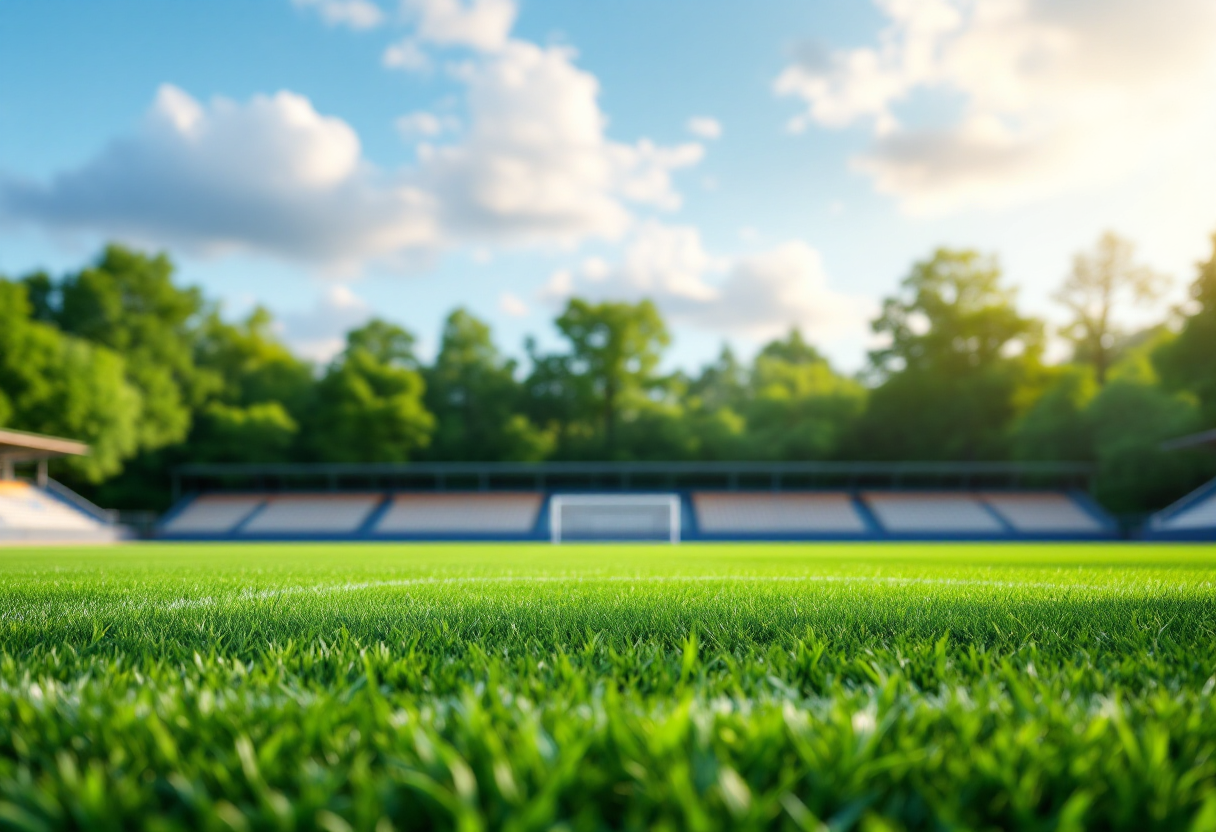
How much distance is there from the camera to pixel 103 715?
2.15 meters

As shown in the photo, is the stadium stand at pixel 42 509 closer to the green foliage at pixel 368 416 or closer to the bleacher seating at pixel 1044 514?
the green foliage at pixel 368 416

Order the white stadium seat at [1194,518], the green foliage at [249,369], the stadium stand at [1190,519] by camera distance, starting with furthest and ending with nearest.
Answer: the green foliage at [249,369]
the white stadium seat at [1194,518]
the stadium stand at [1190,519]

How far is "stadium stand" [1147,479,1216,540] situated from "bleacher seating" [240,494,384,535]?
36543 mm

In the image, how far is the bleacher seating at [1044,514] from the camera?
3638 centimetres

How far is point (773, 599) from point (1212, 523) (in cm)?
3279

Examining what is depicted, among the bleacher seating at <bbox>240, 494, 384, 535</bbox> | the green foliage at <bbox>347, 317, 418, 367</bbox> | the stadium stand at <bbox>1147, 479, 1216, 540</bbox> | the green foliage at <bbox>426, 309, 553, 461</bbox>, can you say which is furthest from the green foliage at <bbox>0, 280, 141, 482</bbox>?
the stadium stand at <bbox>1147, 479, 1216, 540</bbox>

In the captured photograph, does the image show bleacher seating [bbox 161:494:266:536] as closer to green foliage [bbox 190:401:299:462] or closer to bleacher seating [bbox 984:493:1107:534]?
green foliage [bbox 190:401:299:462]

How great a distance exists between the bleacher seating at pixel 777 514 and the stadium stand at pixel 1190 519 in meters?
12.1

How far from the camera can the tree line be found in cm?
3912

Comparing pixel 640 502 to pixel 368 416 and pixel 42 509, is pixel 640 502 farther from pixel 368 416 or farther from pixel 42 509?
pixel 42 509

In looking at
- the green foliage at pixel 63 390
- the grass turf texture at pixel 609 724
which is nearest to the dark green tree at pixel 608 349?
the green foliage at pixel 63 390

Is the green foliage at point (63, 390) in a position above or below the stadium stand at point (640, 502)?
above

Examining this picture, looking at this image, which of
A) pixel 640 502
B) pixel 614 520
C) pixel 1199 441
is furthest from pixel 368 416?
pixel 1199 441

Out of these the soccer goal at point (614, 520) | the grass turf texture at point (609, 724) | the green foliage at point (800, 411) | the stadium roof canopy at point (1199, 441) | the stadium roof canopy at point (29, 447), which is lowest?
the soccer goal at point (614, 520)
